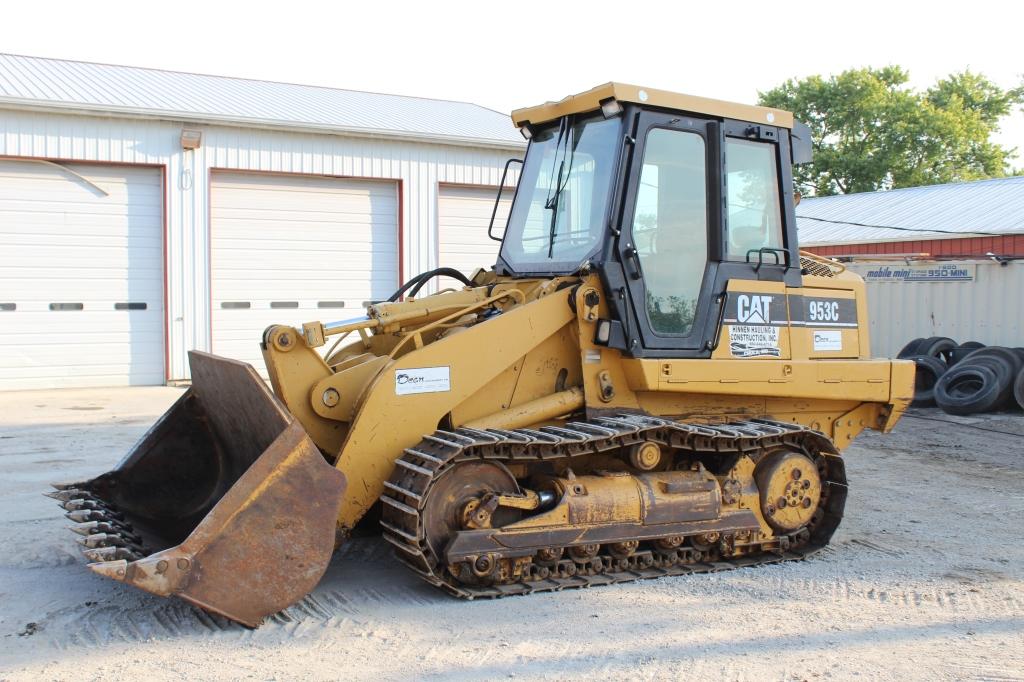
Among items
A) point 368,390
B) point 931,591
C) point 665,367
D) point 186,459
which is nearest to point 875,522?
point 931,591

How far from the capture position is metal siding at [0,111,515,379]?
13922mm

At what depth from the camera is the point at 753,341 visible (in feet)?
20.7

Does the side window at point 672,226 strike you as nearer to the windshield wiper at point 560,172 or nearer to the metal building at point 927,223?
the windshield wiper at point 560,172

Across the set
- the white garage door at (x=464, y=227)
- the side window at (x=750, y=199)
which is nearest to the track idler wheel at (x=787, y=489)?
the side window at (x=750, y=199)

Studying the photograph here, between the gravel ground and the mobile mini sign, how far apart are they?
29.0 feet

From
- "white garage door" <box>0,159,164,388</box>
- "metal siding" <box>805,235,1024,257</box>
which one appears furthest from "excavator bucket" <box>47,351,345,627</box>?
"metal siding" <box>805,235,1024,257</box>

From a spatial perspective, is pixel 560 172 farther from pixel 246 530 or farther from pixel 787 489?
pixel 246 530

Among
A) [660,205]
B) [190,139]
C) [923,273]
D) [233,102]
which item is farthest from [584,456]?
[233,102]

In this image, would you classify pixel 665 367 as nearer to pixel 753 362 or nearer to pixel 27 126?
pixel 753 362

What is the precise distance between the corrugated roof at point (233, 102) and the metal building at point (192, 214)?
0.05 meters

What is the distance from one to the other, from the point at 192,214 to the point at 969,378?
1119 centimetres

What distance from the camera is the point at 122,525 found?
548 cm

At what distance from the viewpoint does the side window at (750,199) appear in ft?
20.8

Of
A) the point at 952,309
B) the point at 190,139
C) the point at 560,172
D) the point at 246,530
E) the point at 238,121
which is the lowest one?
the point at 246,530
